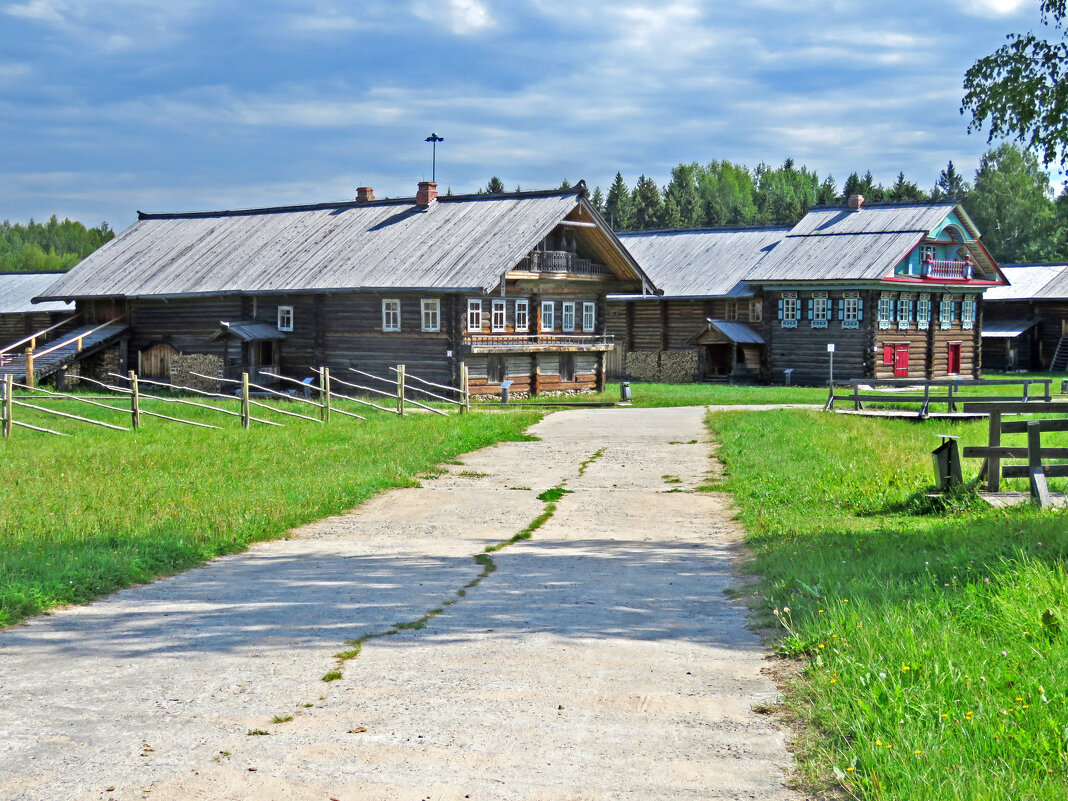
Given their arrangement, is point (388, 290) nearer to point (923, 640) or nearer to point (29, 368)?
point (29, 368)

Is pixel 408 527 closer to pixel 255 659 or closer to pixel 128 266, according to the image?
pixel 255 659

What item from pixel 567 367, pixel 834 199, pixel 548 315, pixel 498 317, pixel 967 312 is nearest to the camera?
pixel 498 317

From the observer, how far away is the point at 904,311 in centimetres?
5372

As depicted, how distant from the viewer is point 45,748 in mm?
5582

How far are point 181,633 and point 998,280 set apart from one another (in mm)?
56767

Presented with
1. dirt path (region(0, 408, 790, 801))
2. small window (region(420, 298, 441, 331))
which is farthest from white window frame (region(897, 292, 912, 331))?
dirt path (region(0, 408, 790, 801))

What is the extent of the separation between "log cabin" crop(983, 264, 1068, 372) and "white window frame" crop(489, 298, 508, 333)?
111 feet

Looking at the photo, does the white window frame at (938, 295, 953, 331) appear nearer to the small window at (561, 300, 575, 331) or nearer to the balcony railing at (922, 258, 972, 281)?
the balcony railing at (922, 258, 972, 281)

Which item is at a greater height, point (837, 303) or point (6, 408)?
point (837, 303)

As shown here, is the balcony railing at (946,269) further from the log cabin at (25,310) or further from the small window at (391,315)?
the log cabin at (25,310)

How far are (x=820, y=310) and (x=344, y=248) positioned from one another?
22.0 m

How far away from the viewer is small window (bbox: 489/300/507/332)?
137 feet

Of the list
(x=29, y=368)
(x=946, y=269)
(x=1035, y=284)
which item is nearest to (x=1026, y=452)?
(x=29, y=368)

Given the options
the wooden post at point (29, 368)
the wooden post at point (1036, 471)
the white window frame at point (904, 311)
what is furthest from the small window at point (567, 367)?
the wooden post at point (1036, 471)
